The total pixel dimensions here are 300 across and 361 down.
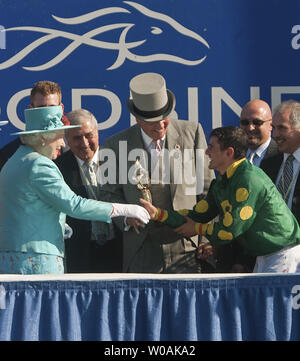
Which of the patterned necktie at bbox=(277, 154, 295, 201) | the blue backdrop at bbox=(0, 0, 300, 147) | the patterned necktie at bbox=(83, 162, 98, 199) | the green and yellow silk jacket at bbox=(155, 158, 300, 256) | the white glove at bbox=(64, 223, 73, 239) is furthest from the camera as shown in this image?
the blue backdrop at bbox=(0, 0, 300, 147)

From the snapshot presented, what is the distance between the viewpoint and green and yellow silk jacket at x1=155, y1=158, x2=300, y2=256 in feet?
15.9

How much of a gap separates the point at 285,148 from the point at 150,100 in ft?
2.88

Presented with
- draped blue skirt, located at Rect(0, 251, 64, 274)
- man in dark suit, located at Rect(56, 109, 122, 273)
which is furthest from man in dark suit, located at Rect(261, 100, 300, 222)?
draped blue skirt, located at Rect(0, 251, 64, 274)

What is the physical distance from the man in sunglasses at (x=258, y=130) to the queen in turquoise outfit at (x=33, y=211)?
1327mm

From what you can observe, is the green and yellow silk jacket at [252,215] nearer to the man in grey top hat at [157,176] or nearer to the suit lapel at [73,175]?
the man in grey top hat at [157,176]

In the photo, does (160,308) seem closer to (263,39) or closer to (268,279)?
(268,279)

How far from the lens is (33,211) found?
4742 mm

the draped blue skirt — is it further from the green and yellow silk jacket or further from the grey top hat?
the grey top hat

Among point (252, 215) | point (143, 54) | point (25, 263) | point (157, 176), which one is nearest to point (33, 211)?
point (25, 263)

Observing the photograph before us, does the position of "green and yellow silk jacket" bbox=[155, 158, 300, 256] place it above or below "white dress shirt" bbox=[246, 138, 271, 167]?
below

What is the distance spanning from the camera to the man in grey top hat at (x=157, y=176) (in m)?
5.44

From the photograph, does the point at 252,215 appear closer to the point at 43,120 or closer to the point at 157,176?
the point at 157,176

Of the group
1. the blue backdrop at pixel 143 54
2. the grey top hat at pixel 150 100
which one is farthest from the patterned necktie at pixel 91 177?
the blue backdrop at pixel 143 54

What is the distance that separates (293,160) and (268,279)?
120 centimetres
